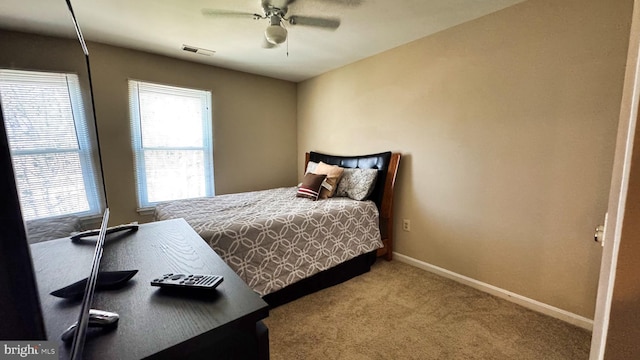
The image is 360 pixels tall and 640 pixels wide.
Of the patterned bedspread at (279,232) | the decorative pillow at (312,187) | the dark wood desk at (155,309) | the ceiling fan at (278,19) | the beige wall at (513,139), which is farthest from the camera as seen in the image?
the decorative pillow at (312,187)

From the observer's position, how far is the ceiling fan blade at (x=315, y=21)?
214 centimetres

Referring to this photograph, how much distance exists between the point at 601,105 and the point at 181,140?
156 inches

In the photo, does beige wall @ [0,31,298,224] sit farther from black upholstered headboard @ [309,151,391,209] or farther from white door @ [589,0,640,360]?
white door @ [589,0,640,360]

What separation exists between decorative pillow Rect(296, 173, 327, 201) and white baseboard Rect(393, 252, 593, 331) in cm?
124

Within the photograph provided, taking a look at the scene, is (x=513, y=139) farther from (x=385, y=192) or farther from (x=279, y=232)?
(x=279, y=232)

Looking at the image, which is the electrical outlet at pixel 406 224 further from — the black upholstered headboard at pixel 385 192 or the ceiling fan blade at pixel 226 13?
the ceiling fan blade at pixel 226 13

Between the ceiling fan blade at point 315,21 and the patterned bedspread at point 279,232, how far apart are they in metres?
1.65

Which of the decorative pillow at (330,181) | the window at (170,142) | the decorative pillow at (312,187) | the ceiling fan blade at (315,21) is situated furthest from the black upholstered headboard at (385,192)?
the window at (170,142)

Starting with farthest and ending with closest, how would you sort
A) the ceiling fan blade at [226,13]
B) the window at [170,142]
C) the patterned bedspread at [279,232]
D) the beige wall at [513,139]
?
the window at [170,142], the ceiling fan blade at [226,13], the patterned bedspread at [279,232], the beige wall at [513,139]

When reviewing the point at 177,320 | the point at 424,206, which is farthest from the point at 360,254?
the point at 177,320

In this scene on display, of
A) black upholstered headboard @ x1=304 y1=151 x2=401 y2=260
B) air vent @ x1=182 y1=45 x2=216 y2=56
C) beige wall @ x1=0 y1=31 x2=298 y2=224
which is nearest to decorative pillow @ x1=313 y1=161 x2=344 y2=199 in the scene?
black upholstered headboard @ x1=304 y1=151 x2=401 y2=260

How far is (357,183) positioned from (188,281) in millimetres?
2245

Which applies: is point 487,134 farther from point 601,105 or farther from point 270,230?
point 270,230

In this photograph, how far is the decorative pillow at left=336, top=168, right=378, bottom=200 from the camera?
274 centimetres
